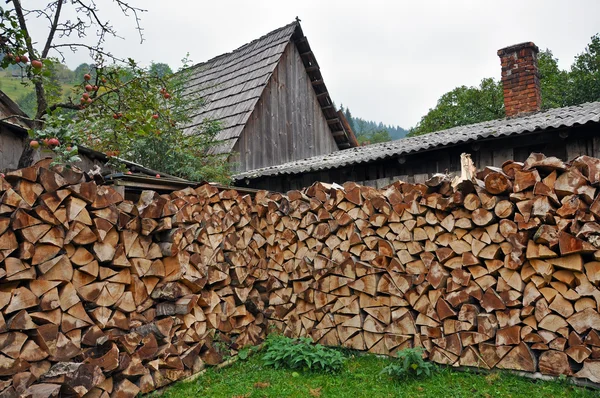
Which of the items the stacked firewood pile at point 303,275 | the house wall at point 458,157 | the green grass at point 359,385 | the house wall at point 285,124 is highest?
the house wall at point 285,124

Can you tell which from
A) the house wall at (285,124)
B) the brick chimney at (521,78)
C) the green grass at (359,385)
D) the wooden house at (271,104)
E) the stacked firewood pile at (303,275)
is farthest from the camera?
the house wall at (285,124)

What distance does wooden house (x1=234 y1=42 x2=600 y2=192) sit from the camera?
19.5 feet

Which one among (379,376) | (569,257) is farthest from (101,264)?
(569,257)

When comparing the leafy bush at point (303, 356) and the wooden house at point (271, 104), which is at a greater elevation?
the wooden house at point (271, 104)

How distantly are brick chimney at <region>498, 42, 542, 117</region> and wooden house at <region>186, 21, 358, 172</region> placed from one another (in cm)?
538

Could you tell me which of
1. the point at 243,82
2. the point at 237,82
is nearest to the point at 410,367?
the point at 243,82

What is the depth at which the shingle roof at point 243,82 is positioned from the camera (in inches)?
424

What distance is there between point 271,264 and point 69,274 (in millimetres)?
2703

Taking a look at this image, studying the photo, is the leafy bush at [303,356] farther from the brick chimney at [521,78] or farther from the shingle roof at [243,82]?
the brick chimney at [521,78]

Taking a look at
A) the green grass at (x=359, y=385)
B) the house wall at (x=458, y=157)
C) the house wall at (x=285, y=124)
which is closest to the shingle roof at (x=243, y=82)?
the house wall at (x=285, y=124)

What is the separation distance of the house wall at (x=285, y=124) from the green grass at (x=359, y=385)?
5.94 meters

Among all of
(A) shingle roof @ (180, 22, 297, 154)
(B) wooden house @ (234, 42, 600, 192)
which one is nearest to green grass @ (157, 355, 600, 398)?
(B) wooden house @ (234, 42, 600, 192)

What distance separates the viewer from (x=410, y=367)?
14.0ft

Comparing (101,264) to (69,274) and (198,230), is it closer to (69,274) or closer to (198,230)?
(69,274)
